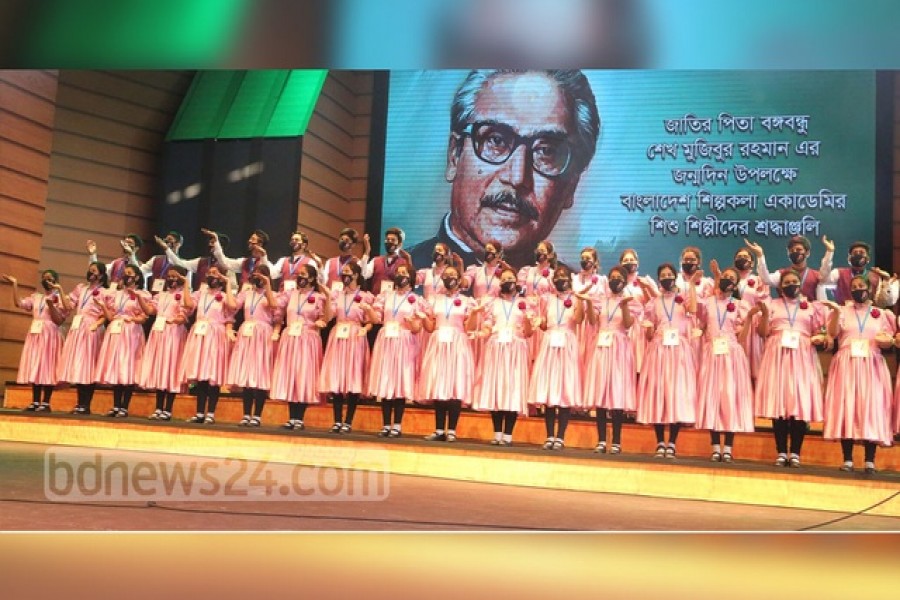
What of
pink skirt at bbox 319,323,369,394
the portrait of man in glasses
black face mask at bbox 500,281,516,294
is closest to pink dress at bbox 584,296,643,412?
black face mask at bbox 500,281,516,294

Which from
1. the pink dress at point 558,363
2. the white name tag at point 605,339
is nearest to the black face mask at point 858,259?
the white name tag at point 605,339

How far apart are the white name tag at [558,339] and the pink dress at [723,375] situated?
0.93 m

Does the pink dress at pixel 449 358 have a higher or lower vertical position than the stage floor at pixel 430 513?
higher

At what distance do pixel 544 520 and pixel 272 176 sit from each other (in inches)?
273

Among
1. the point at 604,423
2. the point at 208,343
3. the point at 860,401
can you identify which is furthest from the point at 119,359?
the point at 860,401

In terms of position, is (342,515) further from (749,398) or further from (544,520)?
(749,398)

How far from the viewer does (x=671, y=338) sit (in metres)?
5.93

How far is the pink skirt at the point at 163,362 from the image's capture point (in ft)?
24.1

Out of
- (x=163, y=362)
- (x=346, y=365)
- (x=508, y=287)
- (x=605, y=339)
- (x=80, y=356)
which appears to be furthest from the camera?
(x=80, y=356)

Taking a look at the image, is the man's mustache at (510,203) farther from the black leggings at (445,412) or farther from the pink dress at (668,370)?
the pink dress at (668,370)

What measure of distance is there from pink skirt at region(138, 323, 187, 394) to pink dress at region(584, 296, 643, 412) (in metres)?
3.39

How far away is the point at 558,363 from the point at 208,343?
286 centimetres

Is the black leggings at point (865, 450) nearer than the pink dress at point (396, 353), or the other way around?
the black leggings at point (865, 450)

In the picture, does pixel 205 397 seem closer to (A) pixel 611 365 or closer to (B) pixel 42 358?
(B) pixel 42 358
